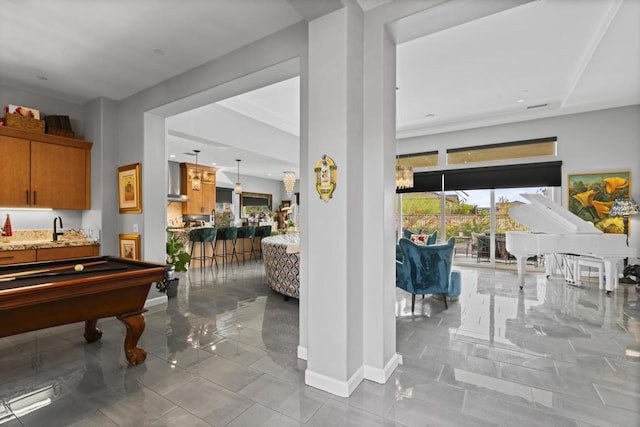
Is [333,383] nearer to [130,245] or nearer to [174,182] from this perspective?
[130,245]

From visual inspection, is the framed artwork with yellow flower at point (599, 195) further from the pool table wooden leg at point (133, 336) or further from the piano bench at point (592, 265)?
the pool table wooden leg at point (133, 336)

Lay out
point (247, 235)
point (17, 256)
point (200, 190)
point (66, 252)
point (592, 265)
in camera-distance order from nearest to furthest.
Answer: point (17, 256) → point (66, 252) → point (592, 265) → point (247, 235) → point (200, 190)

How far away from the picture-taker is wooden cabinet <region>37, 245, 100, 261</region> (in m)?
3.80

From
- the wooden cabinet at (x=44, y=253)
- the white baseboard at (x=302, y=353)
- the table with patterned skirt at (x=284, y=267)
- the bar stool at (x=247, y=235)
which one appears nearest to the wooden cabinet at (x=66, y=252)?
the wooden cabinet at (x=44, y=253)

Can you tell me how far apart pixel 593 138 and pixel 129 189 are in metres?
8.34

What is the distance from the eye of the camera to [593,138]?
19.3ft

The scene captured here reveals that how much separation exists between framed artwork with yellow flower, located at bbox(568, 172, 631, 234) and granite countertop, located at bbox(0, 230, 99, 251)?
856cm

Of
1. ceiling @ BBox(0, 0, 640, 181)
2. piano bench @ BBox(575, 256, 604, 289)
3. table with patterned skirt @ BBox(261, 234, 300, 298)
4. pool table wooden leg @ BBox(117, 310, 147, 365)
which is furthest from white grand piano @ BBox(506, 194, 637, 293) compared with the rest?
pool table wooden leg @ BBox(117, 310, 147, 365)

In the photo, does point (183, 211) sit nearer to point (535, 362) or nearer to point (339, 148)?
point (339, 148)

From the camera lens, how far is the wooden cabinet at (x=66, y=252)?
3801mm

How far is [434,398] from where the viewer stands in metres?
2.07

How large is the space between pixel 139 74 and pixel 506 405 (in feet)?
16.2

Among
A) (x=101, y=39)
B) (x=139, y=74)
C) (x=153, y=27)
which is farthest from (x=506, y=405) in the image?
(x=139, y=74)

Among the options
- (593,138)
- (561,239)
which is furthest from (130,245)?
(593,138)
